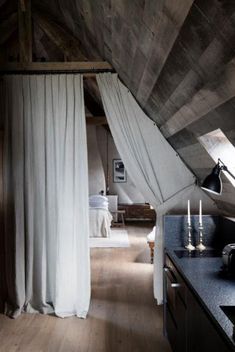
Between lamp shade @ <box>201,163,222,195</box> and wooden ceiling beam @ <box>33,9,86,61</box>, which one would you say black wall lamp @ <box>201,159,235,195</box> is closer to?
lamp shade @ <box>201,163,222,195</box>

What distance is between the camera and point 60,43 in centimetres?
427

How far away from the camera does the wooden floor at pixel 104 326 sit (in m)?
2.82

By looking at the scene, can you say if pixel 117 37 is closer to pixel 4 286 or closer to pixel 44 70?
pixel 44 70

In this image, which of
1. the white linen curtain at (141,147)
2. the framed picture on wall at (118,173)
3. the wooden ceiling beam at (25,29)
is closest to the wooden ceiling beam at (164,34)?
the white linen curtain at (141,147)

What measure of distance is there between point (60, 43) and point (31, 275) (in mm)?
2921

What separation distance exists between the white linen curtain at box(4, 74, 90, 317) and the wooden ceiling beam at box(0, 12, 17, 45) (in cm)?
93

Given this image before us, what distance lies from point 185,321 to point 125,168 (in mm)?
1812

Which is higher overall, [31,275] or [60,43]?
[60,43]

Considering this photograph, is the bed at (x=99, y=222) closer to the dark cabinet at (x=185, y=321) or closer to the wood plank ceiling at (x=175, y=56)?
the wood plank ceiling at (x=175, y=56)

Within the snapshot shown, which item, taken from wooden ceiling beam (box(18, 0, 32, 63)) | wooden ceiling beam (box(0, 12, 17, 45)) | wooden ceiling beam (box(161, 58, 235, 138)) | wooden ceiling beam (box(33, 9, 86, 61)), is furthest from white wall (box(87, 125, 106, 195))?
wooden ceiling beam (box(161, 58, 235, 138))

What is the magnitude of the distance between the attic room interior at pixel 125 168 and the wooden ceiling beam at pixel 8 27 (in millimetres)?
18

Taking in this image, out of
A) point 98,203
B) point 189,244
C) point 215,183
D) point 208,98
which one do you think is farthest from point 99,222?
point 208,98

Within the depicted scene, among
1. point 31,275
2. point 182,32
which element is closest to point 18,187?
point 31,275

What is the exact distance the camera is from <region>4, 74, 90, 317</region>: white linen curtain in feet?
11.6
